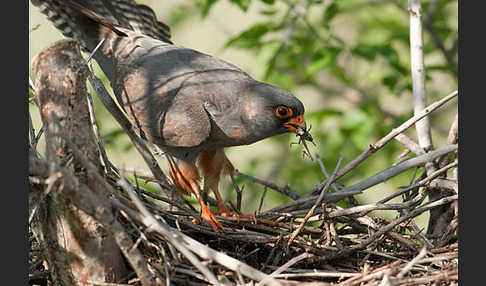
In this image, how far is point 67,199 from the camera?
9.94 feet

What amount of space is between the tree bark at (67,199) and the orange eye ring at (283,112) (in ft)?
5.65

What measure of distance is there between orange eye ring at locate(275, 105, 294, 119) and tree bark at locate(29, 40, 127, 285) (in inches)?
67.8

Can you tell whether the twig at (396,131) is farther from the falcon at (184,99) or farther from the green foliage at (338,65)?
the green foliage at (338,65)

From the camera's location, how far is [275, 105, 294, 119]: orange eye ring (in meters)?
4.52

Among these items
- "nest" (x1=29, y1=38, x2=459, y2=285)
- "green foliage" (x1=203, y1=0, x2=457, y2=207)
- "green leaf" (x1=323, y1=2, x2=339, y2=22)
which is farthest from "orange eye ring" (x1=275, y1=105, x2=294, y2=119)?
"green leaf" (x1=323, y1=2, x2=339, y2=22)

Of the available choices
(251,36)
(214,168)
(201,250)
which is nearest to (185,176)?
(214,168)

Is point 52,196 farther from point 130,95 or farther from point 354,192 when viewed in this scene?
point 354,192

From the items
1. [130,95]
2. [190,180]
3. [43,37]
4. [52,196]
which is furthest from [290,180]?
[52,196]

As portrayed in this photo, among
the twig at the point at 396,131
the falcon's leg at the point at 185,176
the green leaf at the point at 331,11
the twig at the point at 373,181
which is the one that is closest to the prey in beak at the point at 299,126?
the twig at the point at 373,181

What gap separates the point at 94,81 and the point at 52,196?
1763mm

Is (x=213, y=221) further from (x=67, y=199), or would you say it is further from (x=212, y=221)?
(x=67, y=199)

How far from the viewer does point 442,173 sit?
4707 millimetres

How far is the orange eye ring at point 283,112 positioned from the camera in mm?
4523

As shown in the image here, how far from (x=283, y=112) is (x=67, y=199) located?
2045 mm
